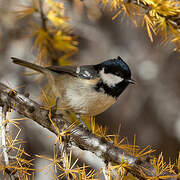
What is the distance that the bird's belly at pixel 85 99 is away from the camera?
2.26 m

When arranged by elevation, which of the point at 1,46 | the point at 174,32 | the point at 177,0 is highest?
the point at 177,0

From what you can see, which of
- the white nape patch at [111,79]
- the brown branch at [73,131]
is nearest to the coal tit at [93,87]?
the white nape patch at [111,79]

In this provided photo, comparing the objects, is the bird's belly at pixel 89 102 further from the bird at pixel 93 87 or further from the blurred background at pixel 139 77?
the blurred background at pixel 139 77

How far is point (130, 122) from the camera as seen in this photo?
3.97m

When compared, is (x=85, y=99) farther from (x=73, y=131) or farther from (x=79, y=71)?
(x=73, y=131)

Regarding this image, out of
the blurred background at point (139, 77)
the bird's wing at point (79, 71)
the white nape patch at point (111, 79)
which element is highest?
the white nape patch at point (111, 79)

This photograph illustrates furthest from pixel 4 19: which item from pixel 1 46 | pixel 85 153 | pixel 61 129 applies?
pixel 61 129

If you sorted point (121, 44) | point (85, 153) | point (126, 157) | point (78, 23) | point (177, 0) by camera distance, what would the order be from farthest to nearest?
point (121, 44), point (78, 23), point (85, 153), point (177, 0), point (126, 157)

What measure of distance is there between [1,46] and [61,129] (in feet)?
6.93

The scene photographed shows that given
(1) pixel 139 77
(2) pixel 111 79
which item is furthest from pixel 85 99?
(1) pixel 139 77

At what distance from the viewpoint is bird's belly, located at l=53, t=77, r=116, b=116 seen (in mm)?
2260

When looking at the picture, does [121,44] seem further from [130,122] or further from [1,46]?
[1,46]

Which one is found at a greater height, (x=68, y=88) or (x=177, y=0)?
(x=177, y=0)

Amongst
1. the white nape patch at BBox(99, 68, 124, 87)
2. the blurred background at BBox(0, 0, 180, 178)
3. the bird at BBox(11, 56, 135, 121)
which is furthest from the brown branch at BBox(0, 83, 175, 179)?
the blurred background at BBox(0, 0, 180, 178)
